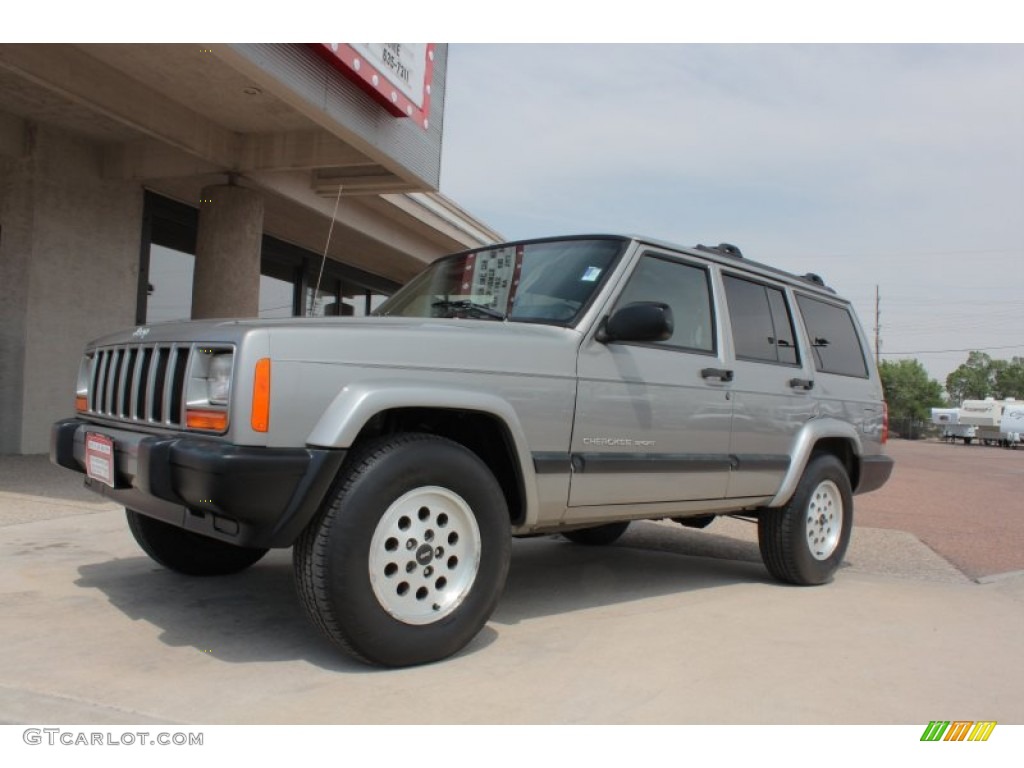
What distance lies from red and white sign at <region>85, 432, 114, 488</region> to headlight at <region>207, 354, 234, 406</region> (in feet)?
2.02

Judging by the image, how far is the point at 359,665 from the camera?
3211 millimetres

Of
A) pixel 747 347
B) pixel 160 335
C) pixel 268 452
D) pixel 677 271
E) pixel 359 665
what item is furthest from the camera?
pixel 747 347

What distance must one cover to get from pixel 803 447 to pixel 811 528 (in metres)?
0.57

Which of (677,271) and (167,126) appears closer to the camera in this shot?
(677,271)

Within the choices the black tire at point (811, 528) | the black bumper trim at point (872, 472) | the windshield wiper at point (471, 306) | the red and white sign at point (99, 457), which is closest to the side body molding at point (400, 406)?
the windshield wiper at point (471, 306)

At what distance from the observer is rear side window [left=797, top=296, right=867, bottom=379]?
5469 mm

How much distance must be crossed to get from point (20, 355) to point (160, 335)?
25.1 feet

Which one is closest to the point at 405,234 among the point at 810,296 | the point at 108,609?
the point at 810,296

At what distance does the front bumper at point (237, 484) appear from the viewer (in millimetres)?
2803

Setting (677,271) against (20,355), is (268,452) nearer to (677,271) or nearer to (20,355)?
(677,271)

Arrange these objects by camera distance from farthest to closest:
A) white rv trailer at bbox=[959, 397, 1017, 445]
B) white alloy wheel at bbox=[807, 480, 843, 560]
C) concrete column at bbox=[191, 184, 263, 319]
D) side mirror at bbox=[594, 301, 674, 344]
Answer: white rv trailer at bbox=[959, 397, 1017, 445] → concrete column at bbox=[191, 184, 263, 319] → white alloy wheel at bbox=[807, 480, 843, 560] → side mirror at bbox=[594, 301, 674, 344]
